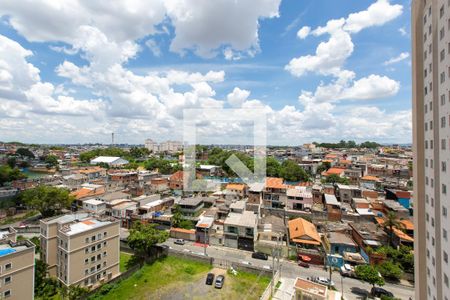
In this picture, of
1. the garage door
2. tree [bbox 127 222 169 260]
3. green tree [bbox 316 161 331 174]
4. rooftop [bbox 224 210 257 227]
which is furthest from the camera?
green tree [bbox 316 161 331 174]

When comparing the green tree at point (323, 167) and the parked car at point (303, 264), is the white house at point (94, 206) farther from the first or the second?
the green tree at point (323, 167)

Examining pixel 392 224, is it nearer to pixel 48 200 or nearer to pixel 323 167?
pixel 48 200

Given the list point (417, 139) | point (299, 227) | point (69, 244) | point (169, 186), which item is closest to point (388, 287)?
point (299, 227)

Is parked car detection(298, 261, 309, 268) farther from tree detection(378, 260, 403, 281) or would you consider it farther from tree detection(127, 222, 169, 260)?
tree detection(127, 222, 169, 260)

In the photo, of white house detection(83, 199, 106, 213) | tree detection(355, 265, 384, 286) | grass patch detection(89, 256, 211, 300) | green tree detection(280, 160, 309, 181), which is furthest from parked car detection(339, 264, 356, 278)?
green tree detection(280, 160, 309, 181)

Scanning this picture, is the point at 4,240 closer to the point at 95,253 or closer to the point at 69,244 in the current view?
the point at 69,244

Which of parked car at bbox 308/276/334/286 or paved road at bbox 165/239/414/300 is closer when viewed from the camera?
paved road at bbox 165/239/414/300

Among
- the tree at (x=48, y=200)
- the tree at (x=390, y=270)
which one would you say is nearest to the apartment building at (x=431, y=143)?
the tree at (x=390, y=270)
